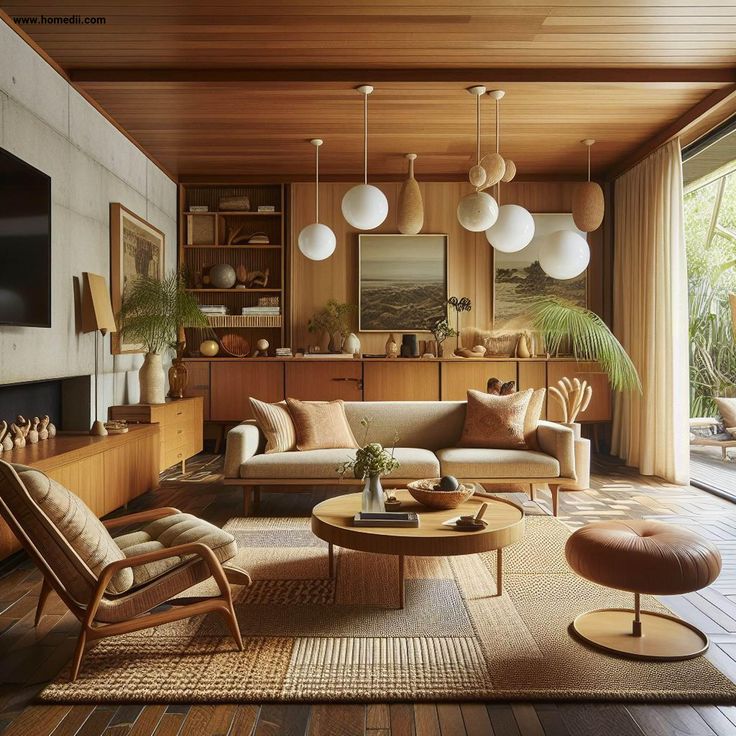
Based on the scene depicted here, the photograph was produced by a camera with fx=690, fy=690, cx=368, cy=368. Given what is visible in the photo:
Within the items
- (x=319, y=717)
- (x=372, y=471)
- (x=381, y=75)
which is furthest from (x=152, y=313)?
(x=319, y=717)

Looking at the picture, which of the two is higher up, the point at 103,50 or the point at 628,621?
the point at 103,50

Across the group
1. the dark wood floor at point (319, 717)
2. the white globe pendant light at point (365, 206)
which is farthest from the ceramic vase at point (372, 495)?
the white globe pendant light at point (365, 206)

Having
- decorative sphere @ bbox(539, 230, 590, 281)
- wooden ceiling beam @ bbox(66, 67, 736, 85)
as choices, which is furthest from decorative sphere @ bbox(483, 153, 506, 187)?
decorative sphere @ bbox(539, 230, 590, 281)

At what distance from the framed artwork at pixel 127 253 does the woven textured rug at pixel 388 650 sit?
2.86 meters

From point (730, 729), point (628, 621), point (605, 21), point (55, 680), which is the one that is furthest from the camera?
point (605, 21)

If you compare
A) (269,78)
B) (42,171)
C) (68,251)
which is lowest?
(68,251)

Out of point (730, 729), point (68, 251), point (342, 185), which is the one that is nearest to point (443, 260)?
point (342, 185)

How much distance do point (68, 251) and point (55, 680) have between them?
10.2ft

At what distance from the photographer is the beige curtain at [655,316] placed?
583 centimetres

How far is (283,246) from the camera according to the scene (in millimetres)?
7594

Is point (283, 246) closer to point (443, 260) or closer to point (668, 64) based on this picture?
point (443, 260)

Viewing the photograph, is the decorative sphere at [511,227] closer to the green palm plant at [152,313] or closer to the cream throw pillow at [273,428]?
the cream throw pillow at [273,428]

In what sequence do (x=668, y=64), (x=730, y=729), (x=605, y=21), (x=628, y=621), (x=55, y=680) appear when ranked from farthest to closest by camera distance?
(x=668, y=64) < (x=605, y=21) < (x=628, y=621) < (x=55, y=680) < (x=730, y=729)

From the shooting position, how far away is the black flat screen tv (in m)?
3.63
